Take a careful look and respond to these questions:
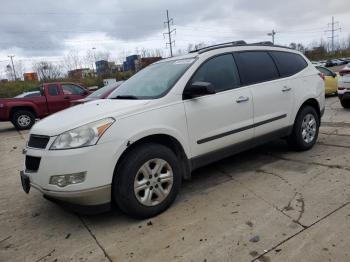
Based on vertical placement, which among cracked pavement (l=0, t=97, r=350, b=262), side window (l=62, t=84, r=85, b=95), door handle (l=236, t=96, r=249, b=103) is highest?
side window (l=62, t=84, r=85, b=95)

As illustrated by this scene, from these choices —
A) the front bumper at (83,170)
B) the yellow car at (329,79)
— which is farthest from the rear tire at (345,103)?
the front bumper at (83,170)

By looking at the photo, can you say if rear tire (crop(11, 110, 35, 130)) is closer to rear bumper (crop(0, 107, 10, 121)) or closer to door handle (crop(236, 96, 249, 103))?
rear bumper (crop(0, 107, 10, 121))

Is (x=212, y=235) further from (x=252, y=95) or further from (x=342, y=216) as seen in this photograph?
(x=252, y=95)

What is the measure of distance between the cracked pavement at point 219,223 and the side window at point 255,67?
4.23ft

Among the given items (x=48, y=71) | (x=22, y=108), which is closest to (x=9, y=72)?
(x=48, y=71)

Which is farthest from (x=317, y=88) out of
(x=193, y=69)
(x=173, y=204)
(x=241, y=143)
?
(x=173, y=204)

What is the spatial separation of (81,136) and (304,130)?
148 inches

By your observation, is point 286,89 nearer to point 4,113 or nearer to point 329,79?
point 329,79

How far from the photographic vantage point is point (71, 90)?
1293 centimetres

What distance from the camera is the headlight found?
3.12 meters

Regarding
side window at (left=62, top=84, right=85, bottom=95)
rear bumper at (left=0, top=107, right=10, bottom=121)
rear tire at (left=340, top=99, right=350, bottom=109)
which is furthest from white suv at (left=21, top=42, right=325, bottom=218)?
rear bumper at (left=0, top=107, right=10, bottom=121)

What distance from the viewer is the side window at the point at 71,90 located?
42.2ft

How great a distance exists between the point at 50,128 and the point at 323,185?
3.17 metres

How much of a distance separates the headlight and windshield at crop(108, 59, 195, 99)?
33.8 inches
